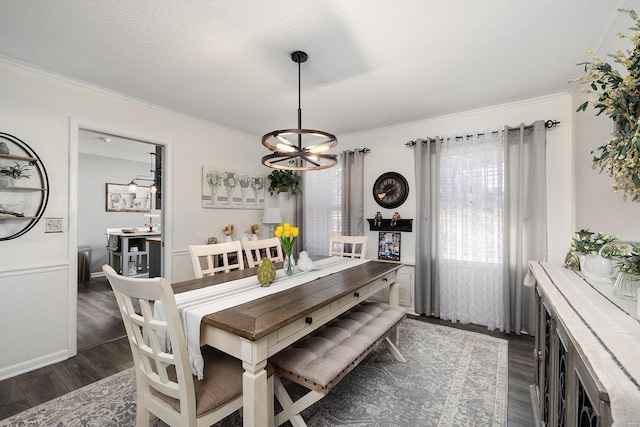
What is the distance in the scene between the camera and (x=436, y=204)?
11.5 ft

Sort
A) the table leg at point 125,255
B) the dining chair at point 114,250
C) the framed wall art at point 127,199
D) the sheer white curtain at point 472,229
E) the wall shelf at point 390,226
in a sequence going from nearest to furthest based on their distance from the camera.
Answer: the sheer white curtain at point 472,229 → the wall shelf at point 390,226 → the table leg at point 125,255 → the dining chair at point 114,250 → the framed wall art at point 127,199

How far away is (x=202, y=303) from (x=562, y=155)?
3688mm

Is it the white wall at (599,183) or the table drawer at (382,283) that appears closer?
the white wall at (599,183)

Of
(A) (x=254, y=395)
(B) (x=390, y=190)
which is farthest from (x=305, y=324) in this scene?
(B) (x=390, y=190)

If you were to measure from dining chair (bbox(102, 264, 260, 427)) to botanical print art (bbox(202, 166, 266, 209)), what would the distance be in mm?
2566

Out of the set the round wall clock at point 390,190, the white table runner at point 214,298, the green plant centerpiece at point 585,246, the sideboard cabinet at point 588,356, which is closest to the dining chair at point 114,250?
the white table runner at point 214,298

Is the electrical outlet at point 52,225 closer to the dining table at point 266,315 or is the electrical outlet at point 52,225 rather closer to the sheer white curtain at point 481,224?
the dining table at point 266,315

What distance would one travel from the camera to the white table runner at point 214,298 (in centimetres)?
135

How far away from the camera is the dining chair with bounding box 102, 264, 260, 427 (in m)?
1.16

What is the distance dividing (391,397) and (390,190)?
Result: 2.58 m

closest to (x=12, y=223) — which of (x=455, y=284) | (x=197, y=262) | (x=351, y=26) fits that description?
(x=197, y=262)

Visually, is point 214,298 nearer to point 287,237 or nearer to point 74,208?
point 287,237

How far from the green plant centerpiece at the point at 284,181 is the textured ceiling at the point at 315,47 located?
146 centimetres

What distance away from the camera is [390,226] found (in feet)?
12.7
